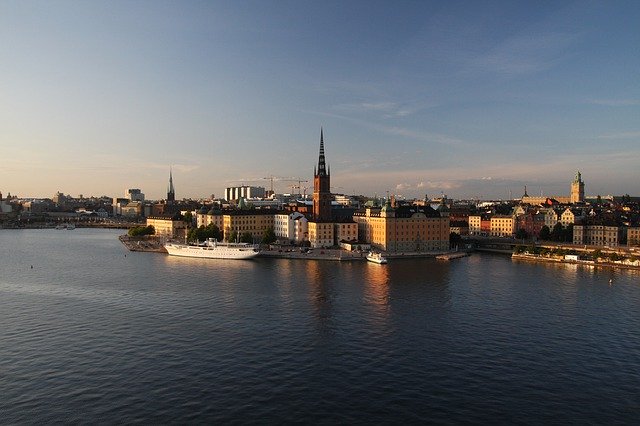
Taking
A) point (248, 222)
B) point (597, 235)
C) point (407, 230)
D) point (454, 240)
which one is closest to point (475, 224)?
point (454, 240)

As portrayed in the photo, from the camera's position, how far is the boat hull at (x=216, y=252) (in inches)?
2101

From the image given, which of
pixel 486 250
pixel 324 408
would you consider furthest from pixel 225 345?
pixel 486 250

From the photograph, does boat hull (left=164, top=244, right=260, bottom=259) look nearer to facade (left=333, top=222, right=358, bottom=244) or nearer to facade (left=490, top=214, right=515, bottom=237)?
facade (left=333, top=222, right=358, bottom=244)

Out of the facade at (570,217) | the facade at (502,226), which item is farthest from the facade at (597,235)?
the facade at (502,226)

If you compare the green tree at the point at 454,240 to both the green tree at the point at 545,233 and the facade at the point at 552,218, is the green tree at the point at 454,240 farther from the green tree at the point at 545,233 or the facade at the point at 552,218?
the facade at the point at 552,218

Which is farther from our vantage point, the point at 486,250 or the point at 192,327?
the point at 486,250

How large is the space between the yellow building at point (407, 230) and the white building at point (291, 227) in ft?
26.4

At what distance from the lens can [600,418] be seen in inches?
588

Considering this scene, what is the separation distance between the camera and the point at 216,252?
5466cm

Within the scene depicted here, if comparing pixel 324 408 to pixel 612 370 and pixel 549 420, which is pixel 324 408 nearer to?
pixel 549 420

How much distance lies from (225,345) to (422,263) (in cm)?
3273

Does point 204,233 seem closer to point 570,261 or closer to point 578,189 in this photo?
point 570,261

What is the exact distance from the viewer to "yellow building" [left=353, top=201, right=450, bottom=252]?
58562 mm

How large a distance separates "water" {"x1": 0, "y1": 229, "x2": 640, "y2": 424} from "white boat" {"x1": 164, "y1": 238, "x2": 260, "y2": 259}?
15.9 metres
